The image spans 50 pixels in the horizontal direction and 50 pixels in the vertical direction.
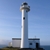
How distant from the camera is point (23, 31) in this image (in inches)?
1011

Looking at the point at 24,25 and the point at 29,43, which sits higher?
the point at 24,25

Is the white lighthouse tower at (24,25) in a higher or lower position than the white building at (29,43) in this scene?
higher

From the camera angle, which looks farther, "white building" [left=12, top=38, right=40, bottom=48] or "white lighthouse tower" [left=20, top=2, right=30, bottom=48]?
"white building" [left=12, top=38, right=40, bottom=48]

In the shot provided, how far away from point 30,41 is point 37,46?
8.70 feet

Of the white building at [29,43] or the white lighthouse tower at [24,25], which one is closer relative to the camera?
the white lighthouse tower at [24,25]

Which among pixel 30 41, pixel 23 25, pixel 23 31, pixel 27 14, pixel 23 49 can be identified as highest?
pixel 27 14

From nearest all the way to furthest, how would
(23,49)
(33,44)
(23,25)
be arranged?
(23,49), (23,25), (33,44)

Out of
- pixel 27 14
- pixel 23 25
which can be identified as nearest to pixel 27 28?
pixel 23 25

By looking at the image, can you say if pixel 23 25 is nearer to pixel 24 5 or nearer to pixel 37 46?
pixel 24 5

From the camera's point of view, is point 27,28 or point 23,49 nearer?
point 23,49

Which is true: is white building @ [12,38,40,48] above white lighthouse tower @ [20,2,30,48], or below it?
below

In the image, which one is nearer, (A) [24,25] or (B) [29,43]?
(A) [24,25]

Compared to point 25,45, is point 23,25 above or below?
above

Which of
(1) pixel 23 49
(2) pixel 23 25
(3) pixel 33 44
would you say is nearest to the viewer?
(1) pixel 23 49
